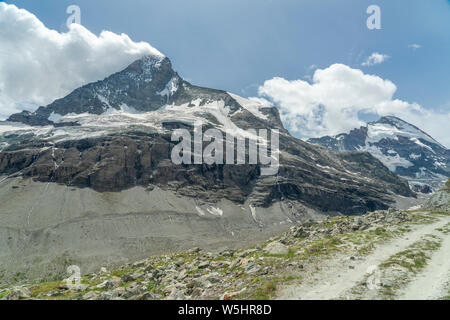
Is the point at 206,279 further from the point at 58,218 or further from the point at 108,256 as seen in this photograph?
the point at 58,218

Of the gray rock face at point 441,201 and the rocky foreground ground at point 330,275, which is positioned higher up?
the gray rock face at point 441,201

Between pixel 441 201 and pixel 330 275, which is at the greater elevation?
pixel 441 201

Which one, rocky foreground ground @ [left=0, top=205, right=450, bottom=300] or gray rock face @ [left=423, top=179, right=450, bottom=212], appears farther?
gray rock face @ [left=423, top=179, right=450, bottom=212]

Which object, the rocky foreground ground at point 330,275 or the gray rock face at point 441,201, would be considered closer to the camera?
the rocky foreground ground at point 330,275

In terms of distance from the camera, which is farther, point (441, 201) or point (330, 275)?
point (441, 201)

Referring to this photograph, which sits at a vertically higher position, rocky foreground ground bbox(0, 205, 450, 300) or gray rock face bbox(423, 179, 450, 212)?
gray rock face bbox(423, 179, 450, 212)

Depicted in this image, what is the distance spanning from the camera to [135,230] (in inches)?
6939

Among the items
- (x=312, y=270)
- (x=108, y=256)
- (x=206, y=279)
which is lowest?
(x=108, y=256)
